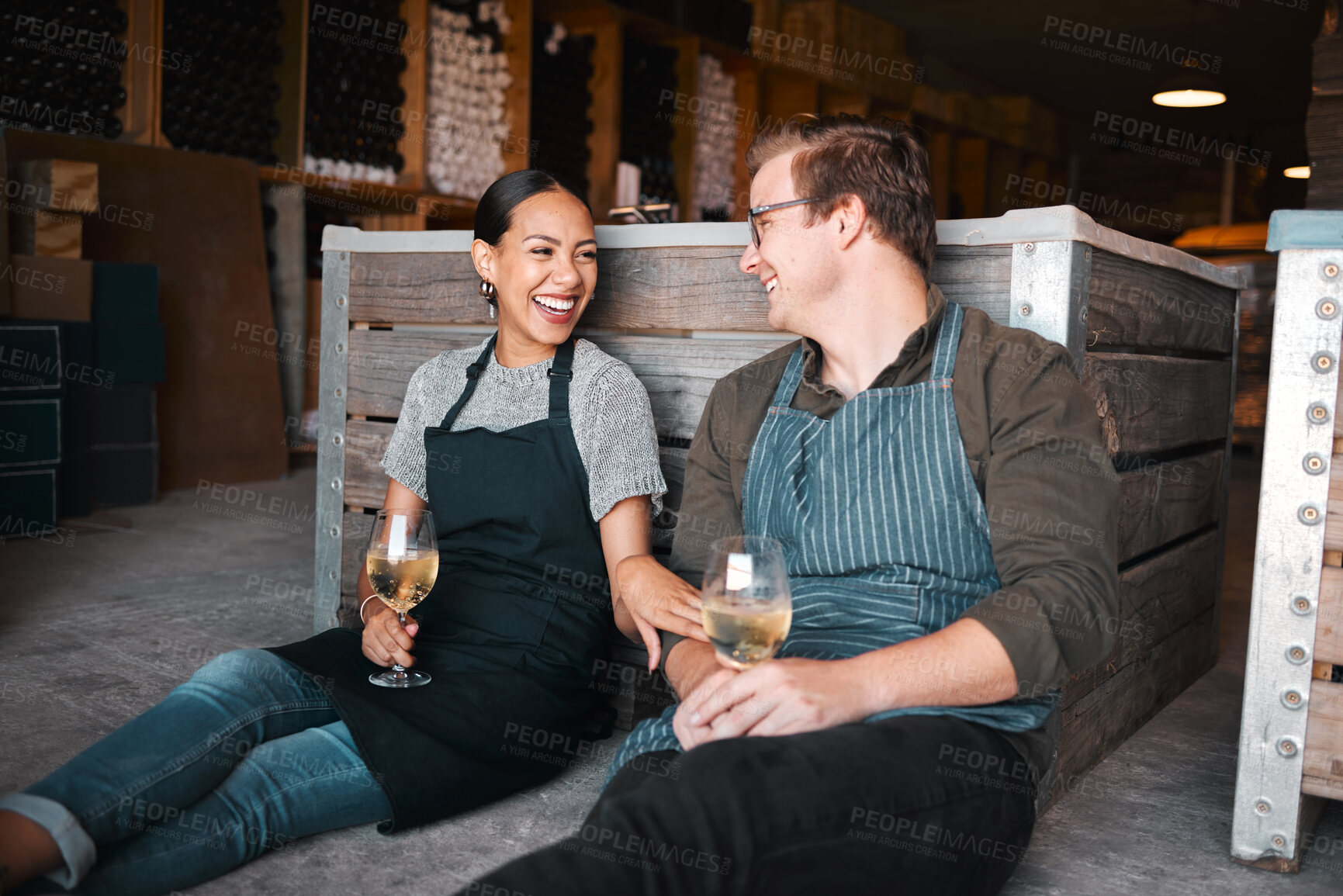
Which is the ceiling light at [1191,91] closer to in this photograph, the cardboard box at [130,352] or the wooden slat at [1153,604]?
Result: the wooden slat at [1153,604]

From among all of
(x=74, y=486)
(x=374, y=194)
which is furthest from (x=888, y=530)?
(x=374, y=194)

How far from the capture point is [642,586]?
1.79 meters

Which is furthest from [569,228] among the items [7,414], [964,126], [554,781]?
[964,126]

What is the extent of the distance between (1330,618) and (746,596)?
1.08m

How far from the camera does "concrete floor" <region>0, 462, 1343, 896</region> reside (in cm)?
178

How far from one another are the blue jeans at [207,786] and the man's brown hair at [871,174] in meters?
1.16

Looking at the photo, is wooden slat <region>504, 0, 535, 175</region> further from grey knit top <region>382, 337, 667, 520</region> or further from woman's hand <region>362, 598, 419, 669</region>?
woman's hand <region>362, 598, 419, 669</region>

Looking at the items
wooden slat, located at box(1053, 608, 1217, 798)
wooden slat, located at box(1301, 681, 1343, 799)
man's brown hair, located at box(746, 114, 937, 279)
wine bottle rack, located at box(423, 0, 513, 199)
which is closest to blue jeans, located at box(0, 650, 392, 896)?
man's brown hair, located at box(746, 114, 937, 279)

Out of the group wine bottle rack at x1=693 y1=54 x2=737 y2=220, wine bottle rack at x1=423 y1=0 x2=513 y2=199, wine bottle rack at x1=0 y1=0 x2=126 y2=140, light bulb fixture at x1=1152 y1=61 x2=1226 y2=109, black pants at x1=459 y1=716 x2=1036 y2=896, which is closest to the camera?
black pants at x1=459 y1=716 x2=1036 y2=896

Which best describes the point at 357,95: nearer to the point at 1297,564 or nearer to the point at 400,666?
the point at 400,666

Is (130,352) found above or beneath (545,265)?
beneath

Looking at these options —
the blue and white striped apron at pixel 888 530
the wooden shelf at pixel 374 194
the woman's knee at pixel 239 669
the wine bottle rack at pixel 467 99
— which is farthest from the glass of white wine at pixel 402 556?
the wine bottle rack at pixel 467 99

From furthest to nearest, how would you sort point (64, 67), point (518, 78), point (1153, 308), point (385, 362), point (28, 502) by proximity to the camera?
point (518, 78), point (64, 67), point (28, 502), point (385, 362), point (1153, 308)

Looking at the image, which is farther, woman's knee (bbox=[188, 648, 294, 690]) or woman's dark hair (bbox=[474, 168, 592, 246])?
woman's dark hair (bbox=[474, 168, 592, 246])
